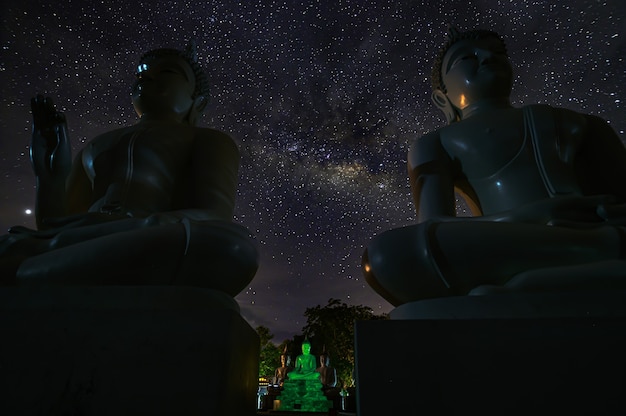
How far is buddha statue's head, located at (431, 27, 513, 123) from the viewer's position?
125 inches

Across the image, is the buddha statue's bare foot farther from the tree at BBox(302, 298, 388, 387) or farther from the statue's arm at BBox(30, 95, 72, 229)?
the tree at BBox(302, 298, 388, 387)

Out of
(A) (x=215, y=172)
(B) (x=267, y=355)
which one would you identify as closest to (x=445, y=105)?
(A) (x=215, y=172)

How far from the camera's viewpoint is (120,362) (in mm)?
1428

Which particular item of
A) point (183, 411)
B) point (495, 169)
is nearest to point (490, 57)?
point (495, 169)

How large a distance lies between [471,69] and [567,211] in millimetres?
1578

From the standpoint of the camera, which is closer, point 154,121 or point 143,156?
point 143,156

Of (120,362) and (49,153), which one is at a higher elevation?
(49,153)

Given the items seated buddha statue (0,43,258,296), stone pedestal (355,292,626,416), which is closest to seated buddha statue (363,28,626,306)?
stone pedestal (355,292,626,416)

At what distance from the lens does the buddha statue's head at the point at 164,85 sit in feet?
10.9

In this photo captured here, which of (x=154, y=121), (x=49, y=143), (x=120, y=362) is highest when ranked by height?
(x=154, y=121)

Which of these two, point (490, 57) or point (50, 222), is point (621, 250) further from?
point (50, 222)

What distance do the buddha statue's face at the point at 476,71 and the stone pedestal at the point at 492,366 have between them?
7.26ft

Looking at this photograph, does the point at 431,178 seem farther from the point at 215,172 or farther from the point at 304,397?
the point at 304,397

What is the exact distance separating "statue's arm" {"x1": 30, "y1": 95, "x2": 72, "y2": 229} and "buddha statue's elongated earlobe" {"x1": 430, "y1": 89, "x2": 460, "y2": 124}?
2775 mm
